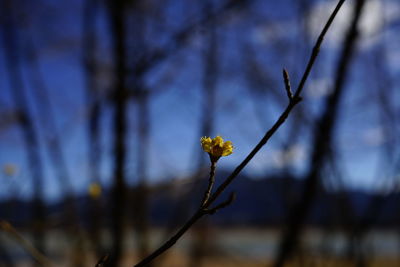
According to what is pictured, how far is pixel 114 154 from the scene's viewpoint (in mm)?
2377

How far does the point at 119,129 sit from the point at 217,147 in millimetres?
1823

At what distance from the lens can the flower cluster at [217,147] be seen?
0.66 m

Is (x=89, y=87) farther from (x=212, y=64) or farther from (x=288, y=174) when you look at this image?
(x=288, y=174)

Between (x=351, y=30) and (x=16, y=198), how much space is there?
222 cm

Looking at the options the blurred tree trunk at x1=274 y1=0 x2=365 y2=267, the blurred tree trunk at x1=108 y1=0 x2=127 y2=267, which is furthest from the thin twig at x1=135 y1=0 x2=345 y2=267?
the blurred tree trunk at x1=108 y1=0 x2=127 y2=267

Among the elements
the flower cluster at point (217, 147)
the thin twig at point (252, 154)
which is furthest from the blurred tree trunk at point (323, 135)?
the thin twig at point (252, 154)

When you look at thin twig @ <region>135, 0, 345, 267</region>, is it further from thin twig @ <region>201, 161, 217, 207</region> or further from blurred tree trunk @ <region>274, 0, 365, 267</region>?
blurred tree trunk @ <region>274, 0, 365, 267</region>

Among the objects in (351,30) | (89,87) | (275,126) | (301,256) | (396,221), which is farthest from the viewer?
(89,87)

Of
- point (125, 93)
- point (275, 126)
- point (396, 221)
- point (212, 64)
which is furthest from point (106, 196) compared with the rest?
point (275, 126)

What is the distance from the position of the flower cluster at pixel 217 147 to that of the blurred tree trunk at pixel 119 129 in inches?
68.1

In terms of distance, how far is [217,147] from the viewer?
663mm

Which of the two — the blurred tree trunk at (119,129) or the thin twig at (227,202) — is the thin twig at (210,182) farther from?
the blurred tree trunk at (119,129)

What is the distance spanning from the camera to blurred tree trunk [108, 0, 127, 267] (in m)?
2.33

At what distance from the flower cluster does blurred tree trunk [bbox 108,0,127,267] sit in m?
1.73
